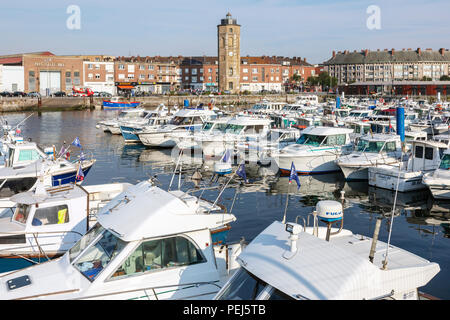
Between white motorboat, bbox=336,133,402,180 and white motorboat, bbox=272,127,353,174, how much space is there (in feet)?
3.49

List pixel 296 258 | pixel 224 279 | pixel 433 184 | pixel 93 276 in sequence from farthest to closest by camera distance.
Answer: pixel 433 184
pixel 224 279
pixel 93 276
pixel 296 258

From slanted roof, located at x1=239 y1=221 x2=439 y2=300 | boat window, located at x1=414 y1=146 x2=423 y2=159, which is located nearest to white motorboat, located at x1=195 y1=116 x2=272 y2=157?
boat window, located at x1=414 y1=146 x2=423 y2=159

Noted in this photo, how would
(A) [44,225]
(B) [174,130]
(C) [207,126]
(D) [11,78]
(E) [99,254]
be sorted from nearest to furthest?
(E) [99,254] < (A) [44,225] < (C) [207,126] < (B) [174,130] < (D) [11,78]

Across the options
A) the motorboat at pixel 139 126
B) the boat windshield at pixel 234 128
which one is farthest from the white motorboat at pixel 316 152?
the motorboat at pixel 139 126

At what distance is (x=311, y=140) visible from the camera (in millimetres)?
26203

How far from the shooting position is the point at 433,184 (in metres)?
19.8

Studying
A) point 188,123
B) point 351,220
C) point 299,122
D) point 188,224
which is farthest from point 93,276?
point 299,122

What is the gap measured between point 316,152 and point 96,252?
60.9 ft

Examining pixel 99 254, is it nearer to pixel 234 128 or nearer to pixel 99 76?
pixel 234 128

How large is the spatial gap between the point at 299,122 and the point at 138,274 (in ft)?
107

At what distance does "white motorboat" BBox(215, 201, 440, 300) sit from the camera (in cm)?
596

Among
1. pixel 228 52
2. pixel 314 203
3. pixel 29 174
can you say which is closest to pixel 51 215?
pixel 29 174
